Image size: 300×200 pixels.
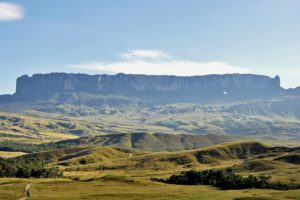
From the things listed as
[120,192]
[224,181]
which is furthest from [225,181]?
[120,192]

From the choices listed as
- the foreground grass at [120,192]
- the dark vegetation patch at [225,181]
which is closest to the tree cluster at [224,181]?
the dark vegetation patch at [225,181]

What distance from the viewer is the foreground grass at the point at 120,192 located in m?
127

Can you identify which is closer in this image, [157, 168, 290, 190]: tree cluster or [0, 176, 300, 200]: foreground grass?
[0, 176, 300, 200]: foreground grass

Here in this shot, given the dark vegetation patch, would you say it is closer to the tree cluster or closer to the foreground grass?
the tree cluster

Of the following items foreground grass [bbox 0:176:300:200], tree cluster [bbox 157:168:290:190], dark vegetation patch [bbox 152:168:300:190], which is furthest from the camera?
tree cluster [bbox 157:168:290:190]

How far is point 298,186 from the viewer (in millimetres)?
168625

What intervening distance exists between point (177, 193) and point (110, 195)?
21.7 meters

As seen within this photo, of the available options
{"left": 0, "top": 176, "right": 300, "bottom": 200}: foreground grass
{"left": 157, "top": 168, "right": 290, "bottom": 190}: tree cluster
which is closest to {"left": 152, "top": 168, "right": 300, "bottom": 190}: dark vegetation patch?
{"left": 157, "top": 168, "right": 290, "bottom": 190}: tree cluster

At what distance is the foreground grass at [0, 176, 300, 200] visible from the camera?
127 meters

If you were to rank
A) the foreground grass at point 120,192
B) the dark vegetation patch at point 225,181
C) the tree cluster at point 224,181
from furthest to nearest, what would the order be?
the tree cluster at point 224,181 → the dark vegetation patch at point 225,181 → the foreground grass at point 120,192

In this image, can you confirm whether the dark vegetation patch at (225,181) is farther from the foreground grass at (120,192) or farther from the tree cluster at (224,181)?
the foreground grass at (120,192)

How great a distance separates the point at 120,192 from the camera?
138m

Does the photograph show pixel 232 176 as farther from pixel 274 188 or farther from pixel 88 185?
pixel 88 185

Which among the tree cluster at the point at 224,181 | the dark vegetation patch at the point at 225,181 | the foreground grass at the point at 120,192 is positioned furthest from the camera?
the tree cluster at the point at 224,181
